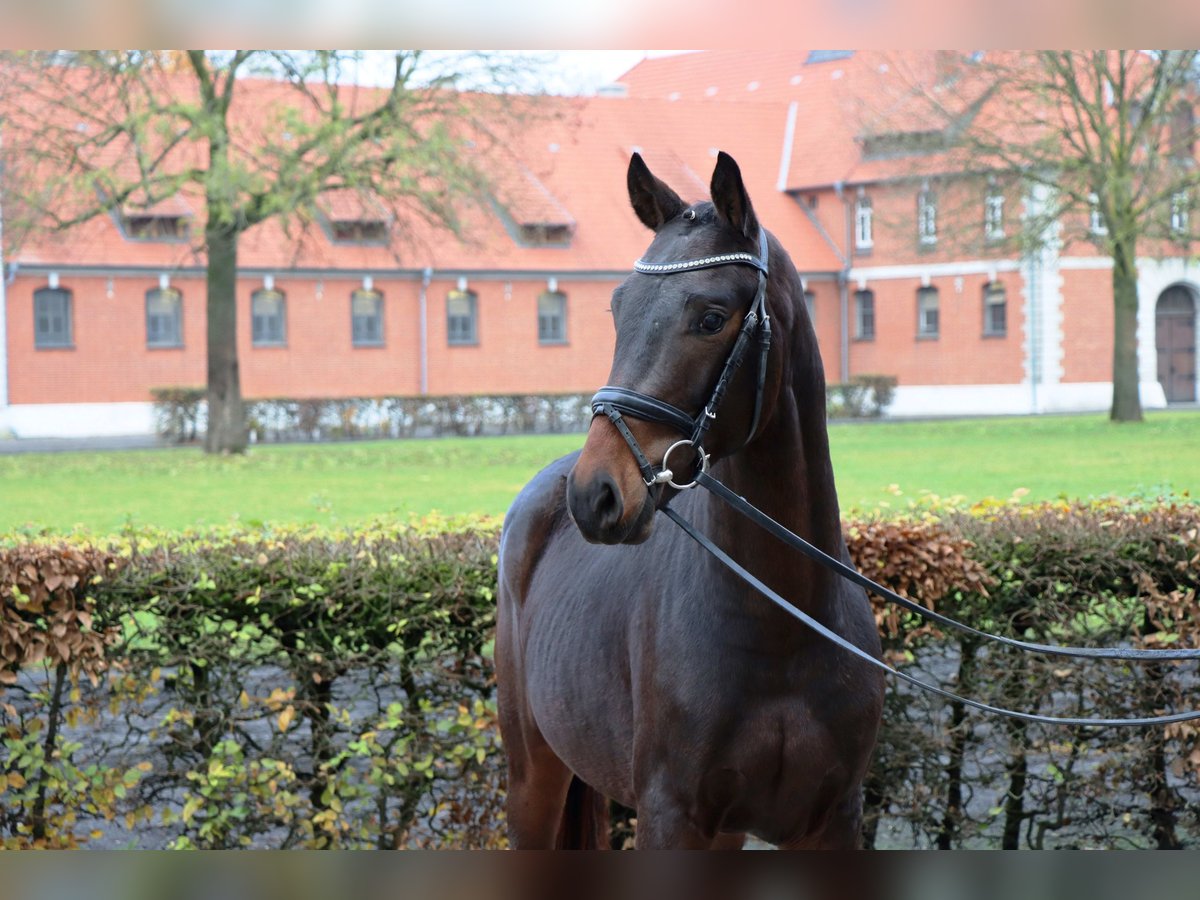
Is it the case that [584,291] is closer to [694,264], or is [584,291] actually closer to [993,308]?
[993,308]

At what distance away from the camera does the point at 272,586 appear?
17.0ft

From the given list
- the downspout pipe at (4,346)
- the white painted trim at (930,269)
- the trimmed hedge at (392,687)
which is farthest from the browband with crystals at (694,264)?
the white painted trim at (930,269)

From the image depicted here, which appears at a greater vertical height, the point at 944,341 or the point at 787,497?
the point at 944,341

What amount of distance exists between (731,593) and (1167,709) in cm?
293

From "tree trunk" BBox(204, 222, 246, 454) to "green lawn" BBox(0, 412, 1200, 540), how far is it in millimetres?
566

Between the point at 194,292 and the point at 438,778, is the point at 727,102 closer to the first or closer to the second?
the point at 194,292

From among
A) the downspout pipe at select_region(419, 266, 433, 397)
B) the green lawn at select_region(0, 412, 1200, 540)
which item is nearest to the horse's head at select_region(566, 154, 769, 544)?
the green lawn at select_region(0, 412, 1200, 540)

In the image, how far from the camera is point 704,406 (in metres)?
2.98

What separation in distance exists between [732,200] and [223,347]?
83.6 ft

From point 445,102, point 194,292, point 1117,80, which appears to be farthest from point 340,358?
point 1117,80

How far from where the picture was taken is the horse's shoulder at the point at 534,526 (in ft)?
14.1

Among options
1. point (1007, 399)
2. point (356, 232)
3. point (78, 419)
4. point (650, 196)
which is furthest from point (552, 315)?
point (650, 196)

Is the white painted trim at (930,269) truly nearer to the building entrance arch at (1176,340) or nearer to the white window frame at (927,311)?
the white window frame at (927,311)

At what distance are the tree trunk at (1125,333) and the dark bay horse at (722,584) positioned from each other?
30.9 m
